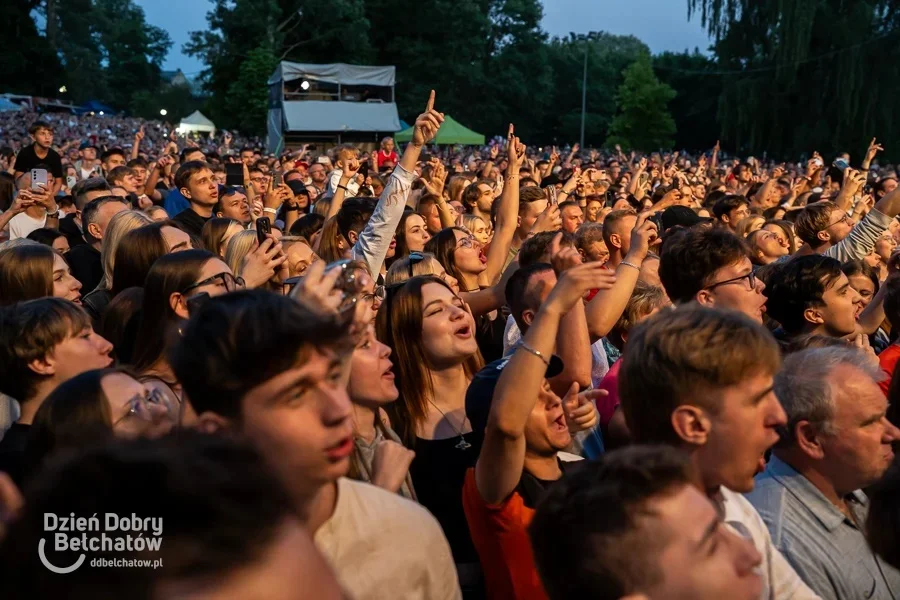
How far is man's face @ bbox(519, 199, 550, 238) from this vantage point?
8.66 m

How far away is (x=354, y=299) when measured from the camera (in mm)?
2729

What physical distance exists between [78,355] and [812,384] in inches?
92.6

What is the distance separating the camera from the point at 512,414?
289cm

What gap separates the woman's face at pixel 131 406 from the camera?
274 cm

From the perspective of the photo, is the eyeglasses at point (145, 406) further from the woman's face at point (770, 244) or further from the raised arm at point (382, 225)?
the woman's face at point (770, 244)

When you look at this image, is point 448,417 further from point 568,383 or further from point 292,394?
point 292,394

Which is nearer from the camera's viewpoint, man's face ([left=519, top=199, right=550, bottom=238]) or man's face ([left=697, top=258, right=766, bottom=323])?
man's face ([left=697, top=258, right=766, bottom=323])

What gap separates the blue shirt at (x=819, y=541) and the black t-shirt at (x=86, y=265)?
471cm

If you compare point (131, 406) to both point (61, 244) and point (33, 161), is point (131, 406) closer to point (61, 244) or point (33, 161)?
point (61, 244)

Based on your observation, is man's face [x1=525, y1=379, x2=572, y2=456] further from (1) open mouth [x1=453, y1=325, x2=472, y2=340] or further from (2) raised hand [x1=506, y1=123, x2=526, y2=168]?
(2) raised hand [x1=506, y1=123, x2=526, y2=168]

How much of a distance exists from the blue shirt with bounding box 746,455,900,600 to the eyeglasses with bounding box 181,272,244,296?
2154 millimetres

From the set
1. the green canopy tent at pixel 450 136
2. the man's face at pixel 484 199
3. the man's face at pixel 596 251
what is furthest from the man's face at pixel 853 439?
the green canopy tent at pixel 450 136

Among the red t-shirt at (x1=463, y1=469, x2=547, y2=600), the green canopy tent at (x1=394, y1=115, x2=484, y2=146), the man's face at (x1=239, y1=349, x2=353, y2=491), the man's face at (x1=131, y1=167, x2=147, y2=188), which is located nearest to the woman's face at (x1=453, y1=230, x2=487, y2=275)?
the red t-shirt at (x1=463, y1=469, x2=547, y2=600)

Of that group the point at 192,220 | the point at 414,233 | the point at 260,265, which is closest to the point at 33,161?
the point at 192,220
